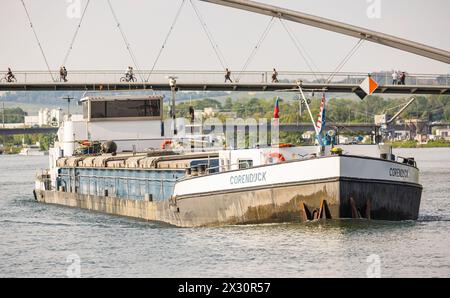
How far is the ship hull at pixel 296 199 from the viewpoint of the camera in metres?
30.0

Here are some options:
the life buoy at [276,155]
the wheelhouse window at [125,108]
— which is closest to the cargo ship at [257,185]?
the life buoy at [276,155]

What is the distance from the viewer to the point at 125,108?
1869 inches

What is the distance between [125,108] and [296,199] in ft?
60.3

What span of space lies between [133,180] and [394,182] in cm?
1135

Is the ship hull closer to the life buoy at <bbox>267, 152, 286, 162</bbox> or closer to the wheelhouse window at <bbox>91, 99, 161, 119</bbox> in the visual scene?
the life buoy at <bbox>267, 152, 286, 162</bbox>

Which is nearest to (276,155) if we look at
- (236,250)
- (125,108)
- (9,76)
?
(236,250)

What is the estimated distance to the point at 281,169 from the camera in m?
30.6

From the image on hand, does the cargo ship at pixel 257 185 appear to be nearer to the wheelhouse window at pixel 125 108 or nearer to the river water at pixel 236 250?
the river water at pixel 236 250

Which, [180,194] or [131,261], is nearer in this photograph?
[131,261]

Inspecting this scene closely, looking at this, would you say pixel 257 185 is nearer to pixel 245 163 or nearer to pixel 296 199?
pixel 296 199

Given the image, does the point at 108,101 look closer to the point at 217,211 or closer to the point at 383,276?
the point at 217,211

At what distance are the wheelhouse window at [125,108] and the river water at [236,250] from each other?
11.2 meters

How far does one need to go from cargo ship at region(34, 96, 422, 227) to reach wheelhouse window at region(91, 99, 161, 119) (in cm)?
339

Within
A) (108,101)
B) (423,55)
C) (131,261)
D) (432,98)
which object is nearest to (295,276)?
(131,261)
